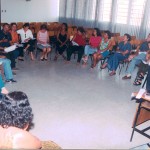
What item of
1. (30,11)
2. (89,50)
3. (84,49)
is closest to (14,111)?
(89,50)

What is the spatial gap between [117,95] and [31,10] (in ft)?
22.4

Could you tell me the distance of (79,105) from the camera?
4.57m

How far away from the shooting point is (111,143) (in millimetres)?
3385

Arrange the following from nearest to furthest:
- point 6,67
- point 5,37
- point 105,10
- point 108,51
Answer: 1. point 6,67
2. point 5,37
3. point 108,51
4. point 105,10

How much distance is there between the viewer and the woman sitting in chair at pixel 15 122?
71.7 inches

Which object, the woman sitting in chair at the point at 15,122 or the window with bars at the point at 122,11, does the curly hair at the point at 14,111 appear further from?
the window with bars at the point at 122,11

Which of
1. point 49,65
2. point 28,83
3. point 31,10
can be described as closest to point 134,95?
point 28,83

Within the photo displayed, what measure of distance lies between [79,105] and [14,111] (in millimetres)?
2755

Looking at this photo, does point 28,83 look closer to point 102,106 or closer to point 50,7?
point 102,106

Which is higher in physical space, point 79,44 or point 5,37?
point 5,37

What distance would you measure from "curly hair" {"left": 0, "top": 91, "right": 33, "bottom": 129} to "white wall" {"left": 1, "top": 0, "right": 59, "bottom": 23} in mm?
8334

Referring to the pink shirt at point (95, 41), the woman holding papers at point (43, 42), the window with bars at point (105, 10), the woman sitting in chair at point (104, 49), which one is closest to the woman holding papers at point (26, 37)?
the woman holding papers at point (43, 42)

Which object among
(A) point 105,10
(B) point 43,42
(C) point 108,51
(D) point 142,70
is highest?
(A) point 105,10

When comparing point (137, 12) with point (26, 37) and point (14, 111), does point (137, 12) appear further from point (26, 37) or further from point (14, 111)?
point (14, 111)
